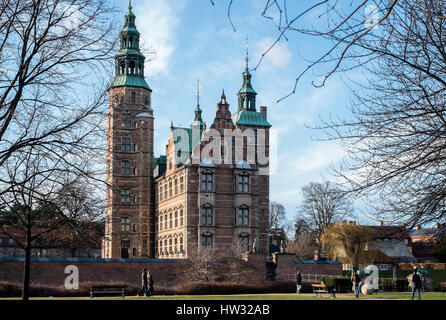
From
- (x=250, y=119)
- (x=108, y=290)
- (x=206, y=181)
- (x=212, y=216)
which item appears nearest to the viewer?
(x=108, y=290)

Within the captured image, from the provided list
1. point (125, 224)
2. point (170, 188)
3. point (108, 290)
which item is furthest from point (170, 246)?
point (108, 290)

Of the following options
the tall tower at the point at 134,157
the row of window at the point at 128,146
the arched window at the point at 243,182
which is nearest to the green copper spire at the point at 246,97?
the tall tower at the point at 134,157

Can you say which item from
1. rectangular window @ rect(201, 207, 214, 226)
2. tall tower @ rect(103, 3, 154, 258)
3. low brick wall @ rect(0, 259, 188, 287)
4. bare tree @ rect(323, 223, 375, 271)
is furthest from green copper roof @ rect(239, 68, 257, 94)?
low brick wall @ rect(0, 259, 188, 287)

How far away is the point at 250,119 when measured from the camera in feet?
195

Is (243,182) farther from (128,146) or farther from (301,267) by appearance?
(128,146)

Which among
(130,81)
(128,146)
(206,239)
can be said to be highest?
(130,81)

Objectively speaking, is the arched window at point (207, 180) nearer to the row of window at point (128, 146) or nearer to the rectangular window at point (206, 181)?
the rectangular window at point (206, 181)

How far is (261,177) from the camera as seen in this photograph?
5894cm

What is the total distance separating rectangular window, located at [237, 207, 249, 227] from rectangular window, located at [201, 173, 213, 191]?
11.5ft

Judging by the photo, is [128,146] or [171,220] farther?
[128,146]

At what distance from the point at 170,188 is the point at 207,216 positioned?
5.86m

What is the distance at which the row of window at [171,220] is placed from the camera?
51.7m

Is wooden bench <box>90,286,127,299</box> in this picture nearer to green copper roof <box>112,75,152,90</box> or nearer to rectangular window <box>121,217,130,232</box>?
rectangular window <box>121,217,130,232</box>
